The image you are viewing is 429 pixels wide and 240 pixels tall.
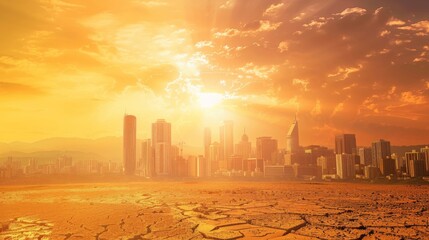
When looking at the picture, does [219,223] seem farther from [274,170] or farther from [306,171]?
[274,170]

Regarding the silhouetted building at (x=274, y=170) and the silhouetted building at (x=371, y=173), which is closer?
the silhouetted building at (x=371, y=173)

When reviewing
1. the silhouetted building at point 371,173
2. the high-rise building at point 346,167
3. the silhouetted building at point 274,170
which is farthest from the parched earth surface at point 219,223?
the silhouetted building at point 274,170

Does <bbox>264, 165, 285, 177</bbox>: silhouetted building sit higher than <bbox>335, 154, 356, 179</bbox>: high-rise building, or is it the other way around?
<bbox>335, 154, 356, 179</bbox>: high-rise building

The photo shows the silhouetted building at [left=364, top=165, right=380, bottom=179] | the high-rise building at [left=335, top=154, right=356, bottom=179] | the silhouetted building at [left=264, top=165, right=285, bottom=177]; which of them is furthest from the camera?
the silhouetted building at [left=264, top=165, right=285, bottom=177]

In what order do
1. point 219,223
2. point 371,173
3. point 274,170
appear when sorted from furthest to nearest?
1. point 274,170
2. point 371,173
3. point 219,223

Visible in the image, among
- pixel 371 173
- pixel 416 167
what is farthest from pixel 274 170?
pixel 416 167

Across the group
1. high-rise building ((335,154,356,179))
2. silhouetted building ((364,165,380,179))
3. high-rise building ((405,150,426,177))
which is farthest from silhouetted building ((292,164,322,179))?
high-rise building ((405,150,426,177))

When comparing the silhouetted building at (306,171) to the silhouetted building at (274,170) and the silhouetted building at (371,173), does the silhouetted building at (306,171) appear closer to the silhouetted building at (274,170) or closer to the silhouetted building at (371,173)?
the silhouetted building at (274,170)

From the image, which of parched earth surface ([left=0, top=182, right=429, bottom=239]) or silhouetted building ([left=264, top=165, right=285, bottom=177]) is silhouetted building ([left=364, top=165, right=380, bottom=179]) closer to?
silhouetted building ([left=264, top=165, right=285, bottom=177])

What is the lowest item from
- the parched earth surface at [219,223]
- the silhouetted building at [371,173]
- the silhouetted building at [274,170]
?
the silhouetted building at [274,170]
